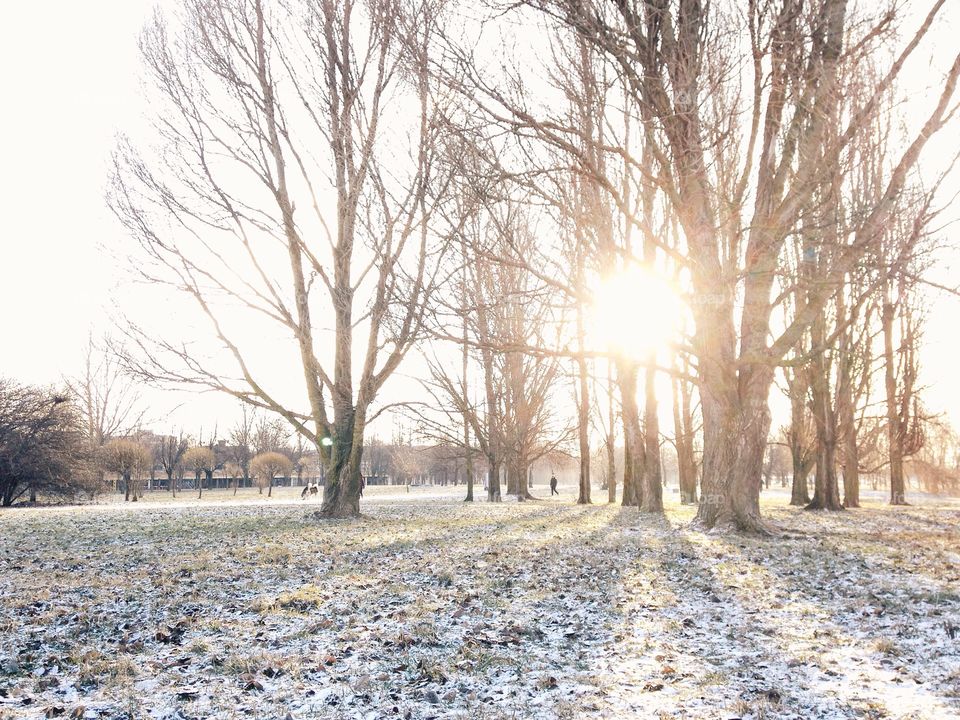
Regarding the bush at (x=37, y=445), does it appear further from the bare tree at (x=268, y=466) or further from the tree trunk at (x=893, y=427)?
the tree trunk at (x=893, y=427)

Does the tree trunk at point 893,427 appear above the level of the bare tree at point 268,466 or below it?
above

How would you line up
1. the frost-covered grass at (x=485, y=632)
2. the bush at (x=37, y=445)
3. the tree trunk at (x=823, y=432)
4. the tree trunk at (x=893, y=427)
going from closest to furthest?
the frost-covered grass at (x=485, y=632) < the tree trunk at (x=823, y=432) < the tree trunk at (x=893, y=427) < the bush at (x=37, y=445)

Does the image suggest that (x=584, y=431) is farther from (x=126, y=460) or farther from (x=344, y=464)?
(x=126, y=460)

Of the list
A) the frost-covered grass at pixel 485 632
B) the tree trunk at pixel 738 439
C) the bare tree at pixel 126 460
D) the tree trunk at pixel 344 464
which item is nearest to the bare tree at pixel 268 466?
the bare tree at pixel 126 460

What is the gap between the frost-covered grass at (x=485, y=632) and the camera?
11.8 ft

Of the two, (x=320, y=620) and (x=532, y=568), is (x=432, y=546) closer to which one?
(x=532, y=568)

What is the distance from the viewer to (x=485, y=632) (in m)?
4.87

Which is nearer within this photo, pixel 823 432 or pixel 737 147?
pixel 737 147

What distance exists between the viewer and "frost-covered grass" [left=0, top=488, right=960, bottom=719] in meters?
3.58

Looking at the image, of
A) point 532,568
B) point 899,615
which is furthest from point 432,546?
point 899,615

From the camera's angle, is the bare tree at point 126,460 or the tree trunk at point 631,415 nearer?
the tree trunk at point 631,415

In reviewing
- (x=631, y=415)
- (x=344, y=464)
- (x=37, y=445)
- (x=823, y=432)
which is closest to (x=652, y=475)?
(x=631, y=415)

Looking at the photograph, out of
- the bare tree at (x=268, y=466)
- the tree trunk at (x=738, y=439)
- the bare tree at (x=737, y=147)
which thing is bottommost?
the bare tree at (x=268, y=466)

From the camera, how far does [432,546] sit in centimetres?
961
